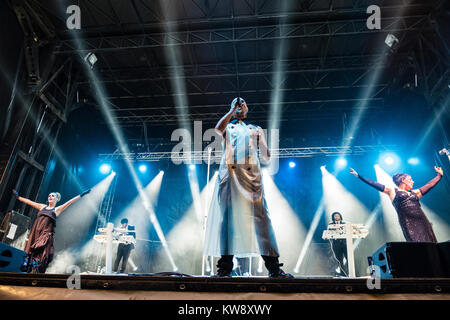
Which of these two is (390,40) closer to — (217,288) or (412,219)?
(412,219)

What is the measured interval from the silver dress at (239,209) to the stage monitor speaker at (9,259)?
5.47ft

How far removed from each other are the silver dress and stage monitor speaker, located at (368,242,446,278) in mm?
838

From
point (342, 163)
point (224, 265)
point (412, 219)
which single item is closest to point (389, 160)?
point (342, 163)

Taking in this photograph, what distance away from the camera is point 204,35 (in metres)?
8.26

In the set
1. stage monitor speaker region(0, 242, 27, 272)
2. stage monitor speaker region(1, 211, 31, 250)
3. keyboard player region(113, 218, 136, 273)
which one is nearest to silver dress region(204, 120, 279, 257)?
stage monitor speaker region(0, 242, 27, 272)

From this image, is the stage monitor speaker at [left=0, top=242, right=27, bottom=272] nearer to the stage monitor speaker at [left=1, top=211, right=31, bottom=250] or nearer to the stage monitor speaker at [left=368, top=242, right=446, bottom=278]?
the stage monitor speaker at [left=368, top=242, right=446, bottom=278]

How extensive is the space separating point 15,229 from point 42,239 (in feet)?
5.70

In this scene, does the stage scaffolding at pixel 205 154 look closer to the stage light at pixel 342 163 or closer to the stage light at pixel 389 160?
the stage light at pixel 342 163

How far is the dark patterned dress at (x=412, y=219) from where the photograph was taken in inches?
179

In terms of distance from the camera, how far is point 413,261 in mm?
2025

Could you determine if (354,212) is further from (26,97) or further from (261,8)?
(26,97)

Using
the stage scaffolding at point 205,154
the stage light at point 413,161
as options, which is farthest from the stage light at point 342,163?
the stage light at point 413,161

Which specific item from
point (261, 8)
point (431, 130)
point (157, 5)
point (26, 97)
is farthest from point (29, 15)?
point (431, 130)

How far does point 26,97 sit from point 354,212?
11.1 m
